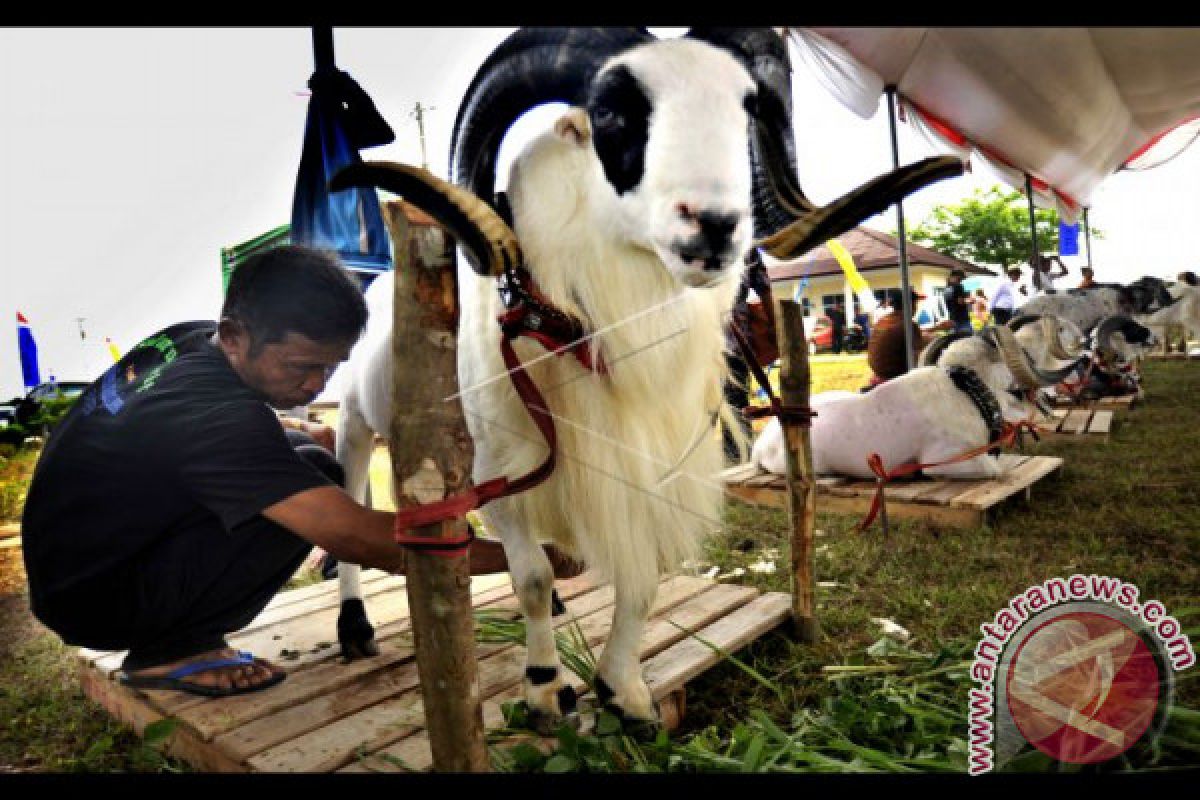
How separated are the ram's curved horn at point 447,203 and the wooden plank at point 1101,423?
701 cm

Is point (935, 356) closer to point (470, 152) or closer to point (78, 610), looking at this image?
point (470, 152)

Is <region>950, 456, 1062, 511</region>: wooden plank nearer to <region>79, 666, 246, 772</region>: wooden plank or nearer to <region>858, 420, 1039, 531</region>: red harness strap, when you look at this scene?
<region>858, 420, 1039, 531</region>: red harness strap

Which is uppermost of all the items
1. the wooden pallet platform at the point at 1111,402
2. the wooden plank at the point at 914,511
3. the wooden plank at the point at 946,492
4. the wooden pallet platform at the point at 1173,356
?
the wooden plank at the point at 946,492

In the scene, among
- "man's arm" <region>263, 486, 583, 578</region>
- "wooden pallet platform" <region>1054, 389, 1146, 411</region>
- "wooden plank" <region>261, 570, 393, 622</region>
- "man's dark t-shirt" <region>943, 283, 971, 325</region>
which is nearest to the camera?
"man's arm" <region>263, 486, 583, 578</region>

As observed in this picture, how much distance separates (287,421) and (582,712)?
1888 millimetres

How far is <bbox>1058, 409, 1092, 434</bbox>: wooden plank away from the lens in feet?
21.7

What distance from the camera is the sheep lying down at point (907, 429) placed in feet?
14.7

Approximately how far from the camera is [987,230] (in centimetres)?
1406

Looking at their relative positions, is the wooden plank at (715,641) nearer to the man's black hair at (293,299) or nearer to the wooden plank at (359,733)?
the wooden plank at (359,733)

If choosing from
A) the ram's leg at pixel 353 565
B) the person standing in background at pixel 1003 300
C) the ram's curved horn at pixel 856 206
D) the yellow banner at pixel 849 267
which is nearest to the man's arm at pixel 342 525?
the ram's leg at pixel 353 565

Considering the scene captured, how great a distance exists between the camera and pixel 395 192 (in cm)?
129

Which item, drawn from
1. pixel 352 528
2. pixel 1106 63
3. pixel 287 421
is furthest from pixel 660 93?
pixel 1106 63

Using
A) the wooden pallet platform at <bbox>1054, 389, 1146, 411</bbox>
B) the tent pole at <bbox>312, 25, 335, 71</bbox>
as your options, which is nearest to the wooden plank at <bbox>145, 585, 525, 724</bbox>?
the tent pole at <bbox>312, 25, 335, 71</bbox>

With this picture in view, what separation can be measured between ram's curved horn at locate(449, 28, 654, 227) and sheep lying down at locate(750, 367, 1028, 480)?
312cm
